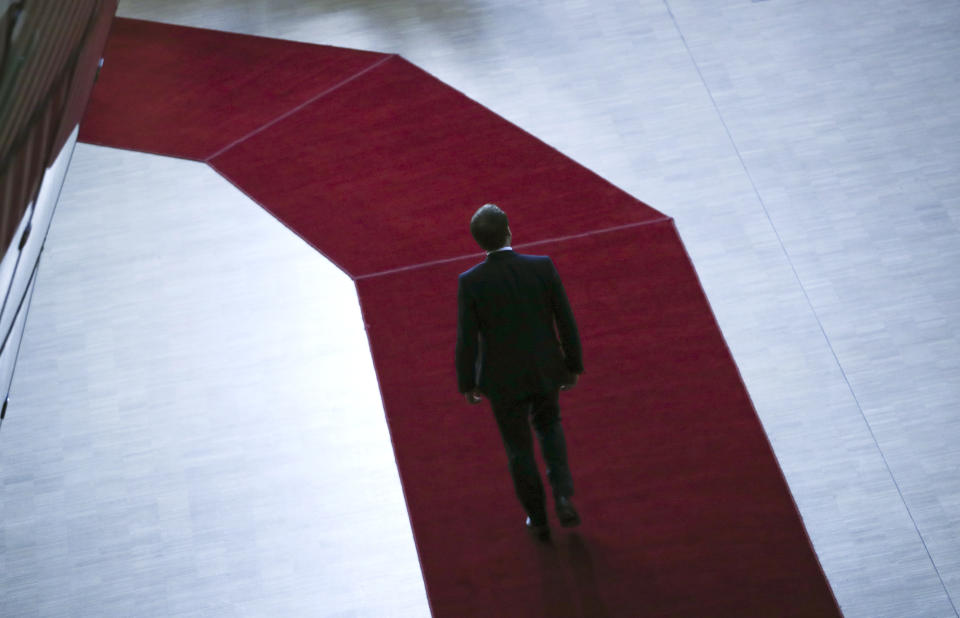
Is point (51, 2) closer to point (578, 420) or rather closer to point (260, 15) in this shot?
point (578, 420)

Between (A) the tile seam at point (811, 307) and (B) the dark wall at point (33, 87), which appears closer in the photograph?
(B) the dark wall at point (33, 87)

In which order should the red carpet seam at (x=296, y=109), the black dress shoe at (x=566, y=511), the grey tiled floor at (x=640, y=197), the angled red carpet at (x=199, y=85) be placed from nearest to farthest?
1. the black dress shoe at (x=566, y=511)
2. the grey tiled floor at (x=640, y=197)
3. the red carpet seam at (x=296, y=109)
4. the angled red carpet at (x=199, y=85)

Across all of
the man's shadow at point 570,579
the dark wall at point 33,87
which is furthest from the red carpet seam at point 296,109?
the man's shadow at point 570,579

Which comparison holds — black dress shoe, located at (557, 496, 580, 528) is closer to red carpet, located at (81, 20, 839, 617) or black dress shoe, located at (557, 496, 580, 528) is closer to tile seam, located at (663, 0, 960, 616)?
red carpet, located at (81, 20, 839, 617)

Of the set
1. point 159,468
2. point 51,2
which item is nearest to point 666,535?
point 159,468

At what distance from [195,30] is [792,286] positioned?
11.8 ft

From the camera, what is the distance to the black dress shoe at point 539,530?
3.04 metres

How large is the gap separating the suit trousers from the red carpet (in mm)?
306

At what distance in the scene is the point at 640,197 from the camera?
423 centimetres

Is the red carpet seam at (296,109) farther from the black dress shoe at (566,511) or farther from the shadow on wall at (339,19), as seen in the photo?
the black dress shoe at (566,511)

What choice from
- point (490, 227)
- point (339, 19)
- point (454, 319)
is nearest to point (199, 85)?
point (339, 19)

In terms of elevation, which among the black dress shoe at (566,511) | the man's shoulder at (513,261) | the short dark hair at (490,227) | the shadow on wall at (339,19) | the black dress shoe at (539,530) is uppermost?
the short dark hair at (490,227)

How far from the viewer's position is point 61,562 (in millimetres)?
3262

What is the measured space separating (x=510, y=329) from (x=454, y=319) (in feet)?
3.66
